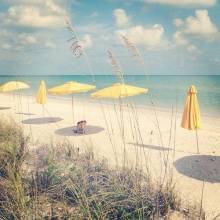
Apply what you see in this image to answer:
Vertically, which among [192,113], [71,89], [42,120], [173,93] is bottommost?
[173,93]

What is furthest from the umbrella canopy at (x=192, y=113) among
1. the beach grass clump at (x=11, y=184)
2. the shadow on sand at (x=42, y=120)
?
the shadow on sand at (x=42, y=120)

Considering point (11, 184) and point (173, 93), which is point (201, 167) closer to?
point (11, 184)

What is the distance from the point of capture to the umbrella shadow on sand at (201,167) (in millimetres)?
5738

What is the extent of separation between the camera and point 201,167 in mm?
6348

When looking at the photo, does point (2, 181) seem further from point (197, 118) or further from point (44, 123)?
point (44, 123)

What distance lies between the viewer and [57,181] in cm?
422

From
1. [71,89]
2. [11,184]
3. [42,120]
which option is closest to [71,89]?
[71,89]

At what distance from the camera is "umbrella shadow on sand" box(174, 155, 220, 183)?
18.8 ft

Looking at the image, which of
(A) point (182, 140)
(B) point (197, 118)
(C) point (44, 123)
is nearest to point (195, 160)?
(B) point (197, 118)

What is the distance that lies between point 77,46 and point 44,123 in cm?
955

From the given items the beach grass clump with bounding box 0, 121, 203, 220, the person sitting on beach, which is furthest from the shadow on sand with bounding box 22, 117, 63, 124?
the beach grass clump with bounding box 0, 121, 203, 220

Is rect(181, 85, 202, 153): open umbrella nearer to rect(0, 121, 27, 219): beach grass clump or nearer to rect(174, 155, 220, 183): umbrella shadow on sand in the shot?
rect(174, 155, 220, 183): umbrella shadow on sand

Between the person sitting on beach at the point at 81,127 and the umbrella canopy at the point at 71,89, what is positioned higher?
the umbrella canopy at the point at 71,89

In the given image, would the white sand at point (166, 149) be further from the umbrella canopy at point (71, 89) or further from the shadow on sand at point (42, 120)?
the umbrella canopy at point (71, 89)
